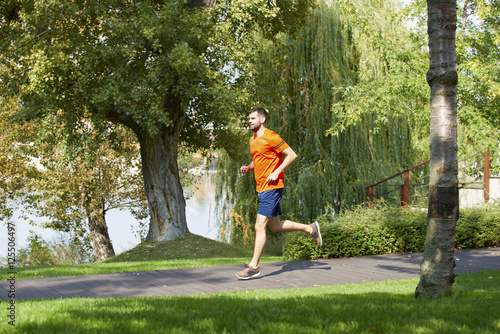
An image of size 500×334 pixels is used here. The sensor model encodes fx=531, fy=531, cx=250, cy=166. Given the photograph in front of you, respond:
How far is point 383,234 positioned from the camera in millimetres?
10914

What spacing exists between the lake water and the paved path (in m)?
6.17

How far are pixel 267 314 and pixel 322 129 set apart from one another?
1379 centimetres

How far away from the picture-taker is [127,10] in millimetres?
14500

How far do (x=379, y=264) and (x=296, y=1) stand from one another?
10357 millimetres

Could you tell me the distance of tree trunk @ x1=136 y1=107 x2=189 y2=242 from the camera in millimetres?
16672

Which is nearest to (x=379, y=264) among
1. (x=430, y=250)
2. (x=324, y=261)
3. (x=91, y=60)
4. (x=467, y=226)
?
(x=324, y=261)

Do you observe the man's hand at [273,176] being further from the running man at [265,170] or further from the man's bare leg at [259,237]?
the man's bare leg at [259,237]

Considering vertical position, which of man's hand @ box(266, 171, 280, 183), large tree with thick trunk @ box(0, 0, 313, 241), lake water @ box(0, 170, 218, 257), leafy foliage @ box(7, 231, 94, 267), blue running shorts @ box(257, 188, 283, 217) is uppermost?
large tree with thick trunk @ box(0, 0, 313, 241)

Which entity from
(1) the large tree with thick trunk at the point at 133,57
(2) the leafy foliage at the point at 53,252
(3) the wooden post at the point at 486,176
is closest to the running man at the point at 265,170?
(1) the large tree with thick trunk at the point at 133,57

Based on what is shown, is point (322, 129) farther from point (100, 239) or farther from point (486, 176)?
point (100, 239)

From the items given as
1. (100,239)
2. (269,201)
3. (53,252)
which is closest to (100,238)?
(100,239)

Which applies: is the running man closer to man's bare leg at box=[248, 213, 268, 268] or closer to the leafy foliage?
man's bare leg at box=[248, 213, 268, 268]

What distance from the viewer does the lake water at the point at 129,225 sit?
2160 cm

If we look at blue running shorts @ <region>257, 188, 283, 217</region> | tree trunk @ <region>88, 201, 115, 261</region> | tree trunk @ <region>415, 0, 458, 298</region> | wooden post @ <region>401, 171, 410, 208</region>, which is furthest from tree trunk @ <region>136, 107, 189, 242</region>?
tree trunk @ <region>415, 0, 458, 298</region>
